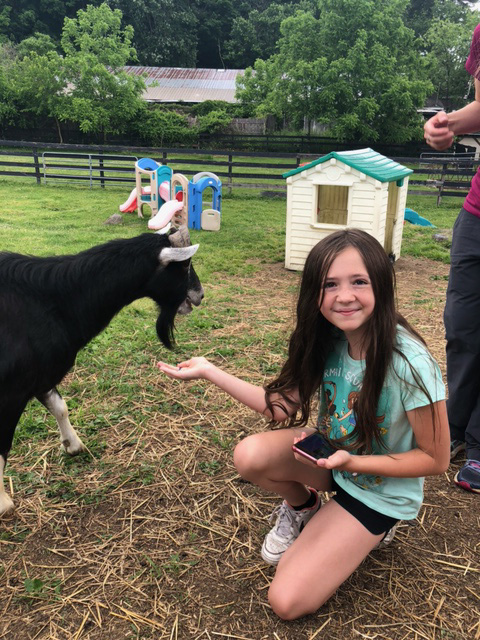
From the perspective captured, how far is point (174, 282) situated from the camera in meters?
3.03

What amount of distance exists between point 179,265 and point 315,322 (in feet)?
4.22

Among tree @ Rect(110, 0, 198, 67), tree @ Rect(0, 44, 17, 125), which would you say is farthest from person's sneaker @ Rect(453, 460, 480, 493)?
tree @ Rect(110, 0, 198, 67)

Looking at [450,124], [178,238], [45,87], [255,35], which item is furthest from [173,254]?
[255,35]

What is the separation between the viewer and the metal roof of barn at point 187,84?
4200 cm

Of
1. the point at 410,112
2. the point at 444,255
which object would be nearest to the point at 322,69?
the point at 410,112

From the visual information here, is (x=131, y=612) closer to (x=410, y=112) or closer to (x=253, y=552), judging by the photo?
(x=253, y=552)

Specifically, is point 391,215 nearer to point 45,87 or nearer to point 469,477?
point 469,477

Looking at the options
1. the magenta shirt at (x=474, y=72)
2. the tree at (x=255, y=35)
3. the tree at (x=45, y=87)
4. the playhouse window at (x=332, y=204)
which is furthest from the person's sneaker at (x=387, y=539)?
the tree at (x=255, y=35)

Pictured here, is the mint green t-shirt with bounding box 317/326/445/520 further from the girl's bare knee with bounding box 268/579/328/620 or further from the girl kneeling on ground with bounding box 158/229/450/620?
the girl's bare knee with bounding box 268/579/328/620

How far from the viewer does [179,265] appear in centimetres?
303

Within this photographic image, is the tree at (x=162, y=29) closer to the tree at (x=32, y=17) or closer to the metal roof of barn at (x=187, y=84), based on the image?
the metal roof of barn at (x=187, y=84)

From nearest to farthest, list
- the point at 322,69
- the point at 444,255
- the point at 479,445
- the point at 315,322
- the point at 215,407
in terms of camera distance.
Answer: the point at 315,322 < the point at 479,445 < the point at 215,407 < the point at 444,255 < the point at 322,69


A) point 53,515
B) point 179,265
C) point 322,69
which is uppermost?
point 322,69

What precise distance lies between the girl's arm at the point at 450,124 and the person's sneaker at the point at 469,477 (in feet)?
5.76
